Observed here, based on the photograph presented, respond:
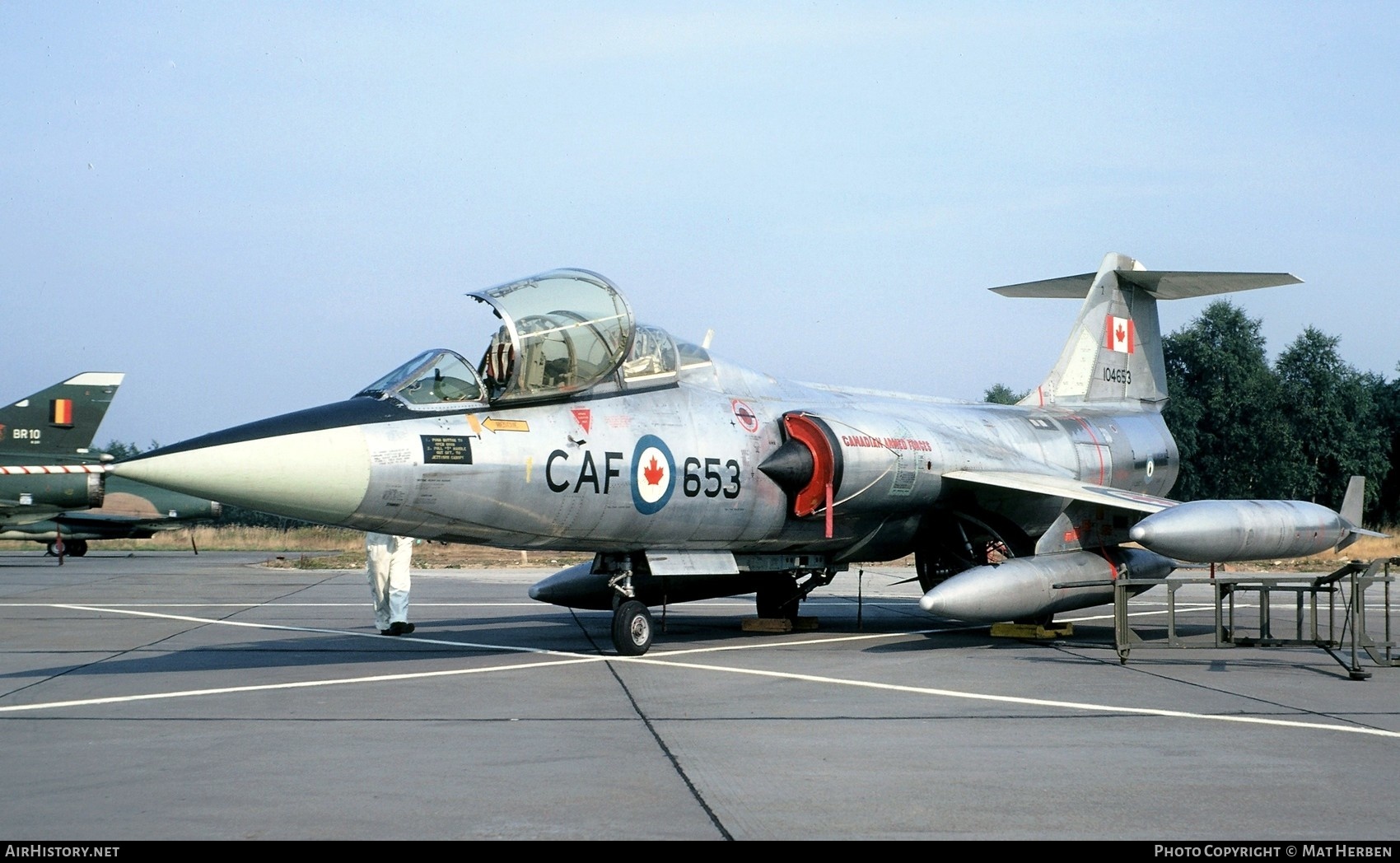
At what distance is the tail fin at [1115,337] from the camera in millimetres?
17094

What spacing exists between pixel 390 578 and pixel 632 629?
360 centimetres

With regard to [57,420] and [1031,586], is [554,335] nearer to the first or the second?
[1031,586]

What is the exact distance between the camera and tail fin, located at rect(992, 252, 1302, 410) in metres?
17.1

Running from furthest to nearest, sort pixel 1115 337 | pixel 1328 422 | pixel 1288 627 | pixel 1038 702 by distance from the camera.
A: 1. pixel 1328 422
2. pixel 1115 337
3. pixel 1288 627
4. pixel 1038 702

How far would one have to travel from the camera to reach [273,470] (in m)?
8.49

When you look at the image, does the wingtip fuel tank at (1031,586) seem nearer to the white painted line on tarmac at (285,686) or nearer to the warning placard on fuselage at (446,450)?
the white painted line on tarmac at (285,686)

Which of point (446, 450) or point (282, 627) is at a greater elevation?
point (446, 450)

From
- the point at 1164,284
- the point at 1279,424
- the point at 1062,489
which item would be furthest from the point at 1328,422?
the point at 1062,489

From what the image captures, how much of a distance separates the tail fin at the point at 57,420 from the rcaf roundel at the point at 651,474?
2357cm

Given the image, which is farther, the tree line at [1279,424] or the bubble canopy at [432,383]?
the tree line at [1279,424]

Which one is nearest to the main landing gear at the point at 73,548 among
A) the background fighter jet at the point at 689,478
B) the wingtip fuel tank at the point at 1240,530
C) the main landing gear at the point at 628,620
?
the background fighter jet at the point at 689,478

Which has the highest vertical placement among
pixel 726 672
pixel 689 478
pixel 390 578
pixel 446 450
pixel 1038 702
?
pixel 446 450

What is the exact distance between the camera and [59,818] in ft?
16.1

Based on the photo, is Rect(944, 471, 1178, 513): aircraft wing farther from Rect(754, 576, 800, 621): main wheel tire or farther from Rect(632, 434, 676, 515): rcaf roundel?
Rect(632, 434, 676, 515): rcaf roundel
